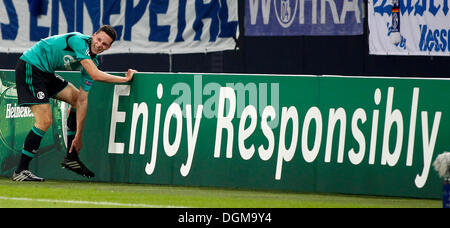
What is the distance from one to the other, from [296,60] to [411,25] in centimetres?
239

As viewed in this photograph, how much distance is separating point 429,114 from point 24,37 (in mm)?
10060

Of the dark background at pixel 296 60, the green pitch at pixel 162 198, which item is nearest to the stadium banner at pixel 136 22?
the dark background at pixel 296 60

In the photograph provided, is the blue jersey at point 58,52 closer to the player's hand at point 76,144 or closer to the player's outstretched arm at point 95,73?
the player's outstretched arm at point 95,73

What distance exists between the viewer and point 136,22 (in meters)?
17.8

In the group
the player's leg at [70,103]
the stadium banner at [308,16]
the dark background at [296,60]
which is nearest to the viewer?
the player's leg at [70,103]

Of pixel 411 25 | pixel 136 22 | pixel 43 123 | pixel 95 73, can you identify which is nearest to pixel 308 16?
pixel 411 25

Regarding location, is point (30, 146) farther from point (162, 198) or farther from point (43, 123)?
point (162, 198)

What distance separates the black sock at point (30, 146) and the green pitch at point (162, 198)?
25 centimetres

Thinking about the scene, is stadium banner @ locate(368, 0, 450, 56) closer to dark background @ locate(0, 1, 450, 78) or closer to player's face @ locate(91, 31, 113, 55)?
dark background @ locate(0, 1, 450, 78)

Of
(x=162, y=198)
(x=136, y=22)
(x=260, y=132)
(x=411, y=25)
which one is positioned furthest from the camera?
(x=136, y=22)

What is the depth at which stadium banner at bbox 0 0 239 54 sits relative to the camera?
677 inches

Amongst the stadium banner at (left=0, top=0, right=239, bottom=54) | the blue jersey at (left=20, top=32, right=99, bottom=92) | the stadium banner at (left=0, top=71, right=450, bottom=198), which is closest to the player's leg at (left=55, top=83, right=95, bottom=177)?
the stadium banner at (left=0, top=71, right=450, bottom=198)

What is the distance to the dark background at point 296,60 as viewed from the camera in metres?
17.6

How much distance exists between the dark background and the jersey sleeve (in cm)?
624
